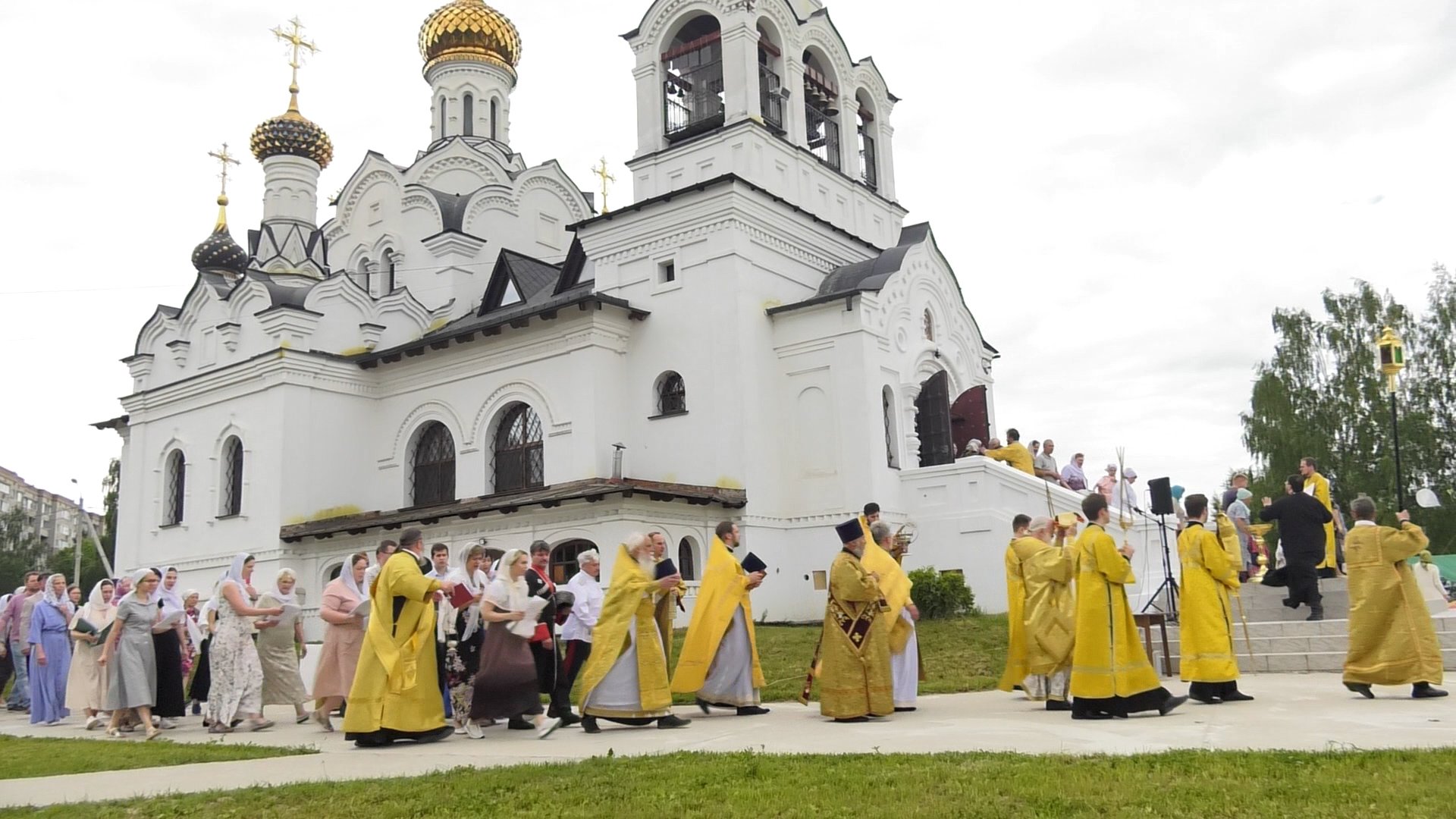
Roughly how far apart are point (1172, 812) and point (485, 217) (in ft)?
83.4

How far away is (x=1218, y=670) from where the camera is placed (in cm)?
879

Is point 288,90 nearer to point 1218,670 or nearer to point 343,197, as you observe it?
point 343,197

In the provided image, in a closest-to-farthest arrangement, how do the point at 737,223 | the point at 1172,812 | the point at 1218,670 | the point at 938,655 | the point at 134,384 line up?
the point at 1172,812 < the point at 1218,670 < the point at 938,655 < the point at 737,223 < the point at 134,384

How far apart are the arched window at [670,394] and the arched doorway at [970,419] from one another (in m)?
5.42

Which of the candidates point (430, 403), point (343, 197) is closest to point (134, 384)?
point (343, 197)

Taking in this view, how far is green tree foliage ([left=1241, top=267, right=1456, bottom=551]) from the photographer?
31125 millimetres

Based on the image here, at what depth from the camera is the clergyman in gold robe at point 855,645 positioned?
880 cm

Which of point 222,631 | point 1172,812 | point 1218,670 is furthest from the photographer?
point 222,631

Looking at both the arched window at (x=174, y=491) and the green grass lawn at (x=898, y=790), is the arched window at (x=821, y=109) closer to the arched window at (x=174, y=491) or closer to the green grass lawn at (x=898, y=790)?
the arched window at (x=174, y=491)

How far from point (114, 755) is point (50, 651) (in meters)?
5.25

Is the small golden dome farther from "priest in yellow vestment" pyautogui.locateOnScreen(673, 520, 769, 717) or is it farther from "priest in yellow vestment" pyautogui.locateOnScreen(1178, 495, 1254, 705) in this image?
"priest in yellow vestment" pyautogui.locateOnScreen(1178, 495, 1254, 705)

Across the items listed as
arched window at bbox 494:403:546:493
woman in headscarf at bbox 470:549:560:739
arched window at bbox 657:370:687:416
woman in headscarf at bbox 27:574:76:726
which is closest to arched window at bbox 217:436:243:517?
arched window at bbox 494:403:546:493

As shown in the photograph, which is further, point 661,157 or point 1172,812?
point 661,157

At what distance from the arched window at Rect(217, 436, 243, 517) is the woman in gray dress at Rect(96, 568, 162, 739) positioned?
15350 millimetres
